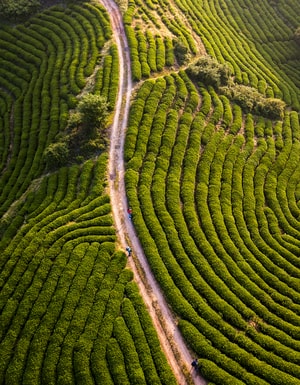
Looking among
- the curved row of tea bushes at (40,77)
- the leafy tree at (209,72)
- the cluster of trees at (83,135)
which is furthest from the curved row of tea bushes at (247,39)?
the cluster of trees at (83,135)

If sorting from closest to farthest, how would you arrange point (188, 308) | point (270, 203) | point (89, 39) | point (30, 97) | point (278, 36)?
point (188, 308)
point (270, 203)
point (30, 97)
point (89, 39)
point (278, 36)

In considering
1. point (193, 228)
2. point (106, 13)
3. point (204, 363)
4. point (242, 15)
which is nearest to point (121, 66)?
point (106, 13)

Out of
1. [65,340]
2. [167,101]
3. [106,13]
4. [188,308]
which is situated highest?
[106,13]

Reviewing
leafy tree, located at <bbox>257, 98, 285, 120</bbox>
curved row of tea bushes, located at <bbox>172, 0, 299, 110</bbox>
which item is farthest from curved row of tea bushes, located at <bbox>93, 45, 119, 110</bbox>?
leafy tree, located at <bbox>257, 98, 285, 120</bbox>

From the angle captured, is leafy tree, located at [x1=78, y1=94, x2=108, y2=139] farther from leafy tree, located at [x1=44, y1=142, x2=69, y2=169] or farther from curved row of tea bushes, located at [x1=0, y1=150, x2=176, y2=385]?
curved row of tea bushes, located at [x1=0, y1=150, x2=176, y2=385]

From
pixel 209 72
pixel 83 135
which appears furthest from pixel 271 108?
pixel 83 135

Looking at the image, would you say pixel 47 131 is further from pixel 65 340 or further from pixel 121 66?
pixel 65 340
